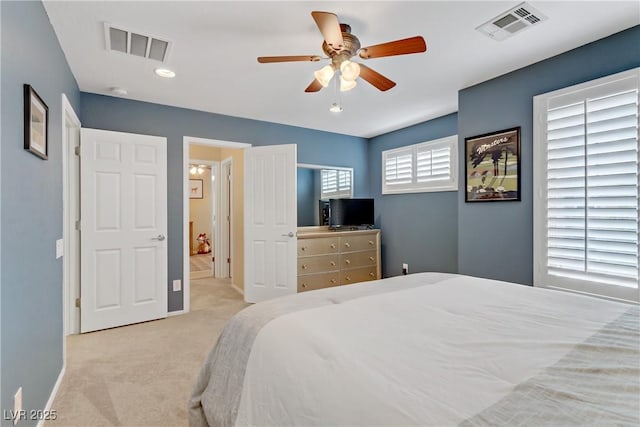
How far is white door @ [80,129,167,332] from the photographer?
312cm

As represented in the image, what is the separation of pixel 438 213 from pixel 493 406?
12.1ft

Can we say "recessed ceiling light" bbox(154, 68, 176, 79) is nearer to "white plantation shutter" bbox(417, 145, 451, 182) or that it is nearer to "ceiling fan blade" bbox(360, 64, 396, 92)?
"ceiling fan blade" bbox(360, 64, 396, 92)

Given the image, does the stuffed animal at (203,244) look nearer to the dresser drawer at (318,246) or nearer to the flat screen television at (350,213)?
the flat screen television at (350,213)

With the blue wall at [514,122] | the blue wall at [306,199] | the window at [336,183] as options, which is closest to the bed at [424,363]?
the blue wall at [514,122]

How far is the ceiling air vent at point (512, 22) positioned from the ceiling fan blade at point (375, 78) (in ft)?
2.27

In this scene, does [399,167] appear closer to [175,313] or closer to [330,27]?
[330,27]

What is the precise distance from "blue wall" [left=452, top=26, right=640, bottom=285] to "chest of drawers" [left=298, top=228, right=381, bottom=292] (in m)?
1.65

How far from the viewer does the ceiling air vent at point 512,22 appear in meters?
1.95

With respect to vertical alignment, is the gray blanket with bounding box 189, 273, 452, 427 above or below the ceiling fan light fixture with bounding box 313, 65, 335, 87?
below

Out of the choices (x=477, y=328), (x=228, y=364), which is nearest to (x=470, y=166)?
(x=477, y=328)

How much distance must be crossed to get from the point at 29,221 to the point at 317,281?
123 inches

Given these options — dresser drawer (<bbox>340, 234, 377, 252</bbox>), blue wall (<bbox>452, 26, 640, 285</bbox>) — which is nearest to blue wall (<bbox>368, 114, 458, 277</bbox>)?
dresser drawer (<bbox>340, 234, 377, 252</bbox>)

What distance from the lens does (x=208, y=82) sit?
2.99m

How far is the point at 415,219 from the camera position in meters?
4.50
